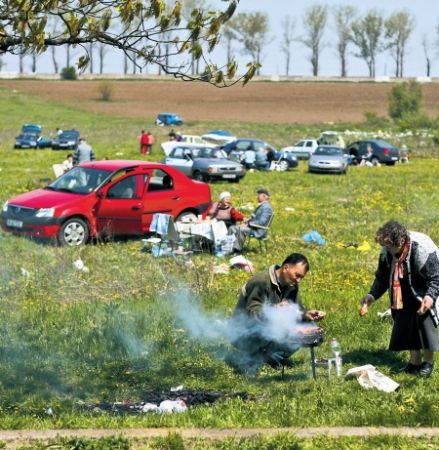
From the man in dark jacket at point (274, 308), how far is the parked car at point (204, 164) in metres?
23.6

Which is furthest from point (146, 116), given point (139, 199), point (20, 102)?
point (139, 199)

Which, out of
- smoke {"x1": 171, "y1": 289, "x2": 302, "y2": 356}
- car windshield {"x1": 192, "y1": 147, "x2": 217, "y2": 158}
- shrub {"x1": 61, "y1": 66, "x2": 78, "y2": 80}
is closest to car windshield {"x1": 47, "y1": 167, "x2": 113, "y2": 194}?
smoke {"x1": 171, "y1": 289, "x2": 302, "y2": 356}

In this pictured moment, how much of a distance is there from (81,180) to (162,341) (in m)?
8.67

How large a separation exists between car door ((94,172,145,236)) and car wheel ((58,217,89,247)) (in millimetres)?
307

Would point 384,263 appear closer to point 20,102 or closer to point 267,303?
point 267,303

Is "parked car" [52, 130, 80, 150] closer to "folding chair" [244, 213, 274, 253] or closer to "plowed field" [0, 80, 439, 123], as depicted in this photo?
"plowed field" [0, 80, 439, 123]

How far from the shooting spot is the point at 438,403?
7.95 metres

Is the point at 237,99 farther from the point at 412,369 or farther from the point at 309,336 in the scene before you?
the point at 309,336

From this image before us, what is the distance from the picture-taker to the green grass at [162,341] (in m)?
7.74

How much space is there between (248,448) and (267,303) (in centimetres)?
233

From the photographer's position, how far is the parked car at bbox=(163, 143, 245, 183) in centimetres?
3275

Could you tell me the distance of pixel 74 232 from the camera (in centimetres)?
1766

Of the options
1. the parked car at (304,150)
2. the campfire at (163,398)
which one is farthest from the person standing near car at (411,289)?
the parked car at (304,150)

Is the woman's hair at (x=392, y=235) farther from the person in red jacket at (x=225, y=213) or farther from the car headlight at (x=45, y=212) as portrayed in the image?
the car headlight at (x=45, y=212)
